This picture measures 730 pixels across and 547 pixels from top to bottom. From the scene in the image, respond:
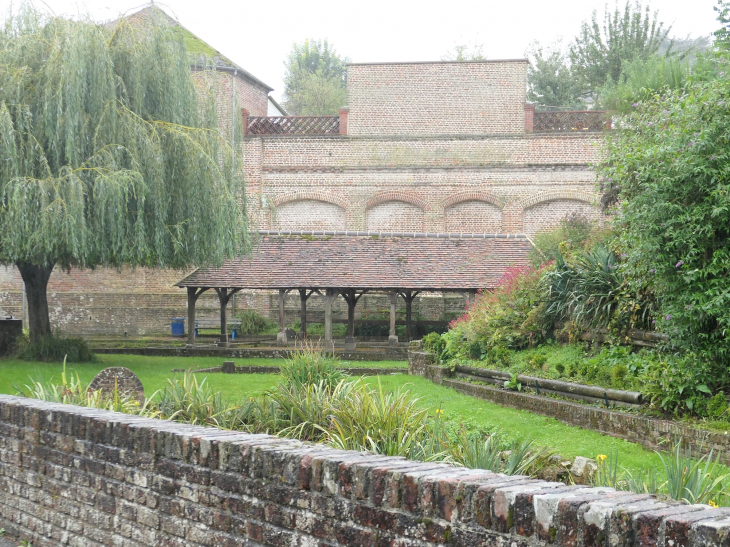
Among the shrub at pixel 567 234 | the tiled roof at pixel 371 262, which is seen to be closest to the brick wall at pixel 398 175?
the shrub at pixel 567 234

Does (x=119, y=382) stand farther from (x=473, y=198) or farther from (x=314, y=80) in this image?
(x=314, y=80)

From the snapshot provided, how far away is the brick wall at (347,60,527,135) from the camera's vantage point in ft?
98.6

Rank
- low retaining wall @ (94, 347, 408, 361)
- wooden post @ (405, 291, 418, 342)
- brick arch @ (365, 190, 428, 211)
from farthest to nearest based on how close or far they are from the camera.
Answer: brick arch @ (365, 190, 428, 211) < wooden post @ (405, 291, 418, 342) < low retaining wall @ (94, 347, 408, 361)

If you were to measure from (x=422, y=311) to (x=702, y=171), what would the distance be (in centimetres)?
2039

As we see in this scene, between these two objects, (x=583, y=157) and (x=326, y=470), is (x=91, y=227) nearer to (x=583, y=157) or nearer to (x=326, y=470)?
(x=326, y=470)

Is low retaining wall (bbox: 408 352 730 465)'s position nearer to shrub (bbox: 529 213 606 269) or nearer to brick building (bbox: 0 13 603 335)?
shrub (bbox: 529 213 606 269)

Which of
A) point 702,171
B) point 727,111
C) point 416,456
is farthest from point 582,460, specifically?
point 727,111

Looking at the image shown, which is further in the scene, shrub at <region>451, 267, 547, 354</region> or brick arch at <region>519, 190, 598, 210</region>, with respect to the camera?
brick arch at <region>519, 190, 598, 210</region>

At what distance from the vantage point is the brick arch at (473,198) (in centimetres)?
2920

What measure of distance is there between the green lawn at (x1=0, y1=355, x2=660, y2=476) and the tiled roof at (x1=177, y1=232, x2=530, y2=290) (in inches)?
112

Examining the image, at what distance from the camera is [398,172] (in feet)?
97.6

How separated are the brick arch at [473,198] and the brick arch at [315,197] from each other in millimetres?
3758

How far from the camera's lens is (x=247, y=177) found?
99.0 ft

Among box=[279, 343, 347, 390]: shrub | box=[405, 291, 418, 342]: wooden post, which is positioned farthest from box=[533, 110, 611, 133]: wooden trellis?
box=[279, 343, 347, 390]: shrub
